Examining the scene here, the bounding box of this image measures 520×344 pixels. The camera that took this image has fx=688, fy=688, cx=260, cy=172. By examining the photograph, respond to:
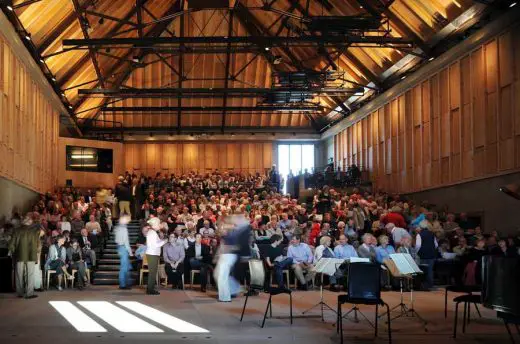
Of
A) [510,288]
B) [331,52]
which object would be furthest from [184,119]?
[510,288]

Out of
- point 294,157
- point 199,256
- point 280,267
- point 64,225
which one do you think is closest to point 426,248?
point 280,267

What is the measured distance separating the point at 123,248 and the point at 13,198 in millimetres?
7377

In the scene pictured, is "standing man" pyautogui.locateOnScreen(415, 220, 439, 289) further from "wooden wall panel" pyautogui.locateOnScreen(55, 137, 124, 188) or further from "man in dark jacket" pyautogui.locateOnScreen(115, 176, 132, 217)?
"wooden wall panel" pyautogui.locateOnScreen(55, 137, 124, 188)

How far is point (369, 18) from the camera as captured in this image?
2069cm

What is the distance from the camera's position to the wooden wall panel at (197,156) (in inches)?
1613

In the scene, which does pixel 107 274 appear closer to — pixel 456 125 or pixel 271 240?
pixel 271 240

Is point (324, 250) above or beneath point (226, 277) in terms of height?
above

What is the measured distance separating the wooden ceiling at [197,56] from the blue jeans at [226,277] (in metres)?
9.57

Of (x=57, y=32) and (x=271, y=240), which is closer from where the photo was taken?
(x=271, y=240)

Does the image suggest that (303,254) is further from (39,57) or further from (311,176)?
(311,176)

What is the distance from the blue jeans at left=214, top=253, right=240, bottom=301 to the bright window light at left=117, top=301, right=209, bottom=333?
1543mm

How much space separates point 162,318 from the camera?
35.2 ft

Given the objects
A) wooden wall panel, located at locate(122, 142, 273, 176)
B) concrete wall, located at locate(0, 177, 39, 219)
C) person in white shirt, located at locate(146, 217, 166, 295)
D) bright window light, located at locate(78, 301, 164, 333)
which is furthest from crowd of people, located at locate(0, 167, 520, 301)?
wooden wall panel, located at locate(122, 142, 273, 176)

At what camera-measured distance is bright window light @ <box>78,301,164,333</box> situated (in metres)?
9.66
